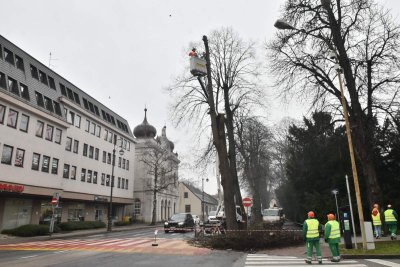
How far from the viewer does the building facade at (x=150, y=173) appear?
194 ft

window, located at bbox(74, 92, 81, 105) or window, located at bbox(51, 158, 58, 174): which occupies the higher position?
window, located at bbox(74, 92, 81, 105)

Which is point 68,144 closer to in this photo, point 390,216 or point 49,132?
point 49,132

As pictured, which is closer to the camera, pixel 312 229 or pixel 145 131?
pixel 312 229

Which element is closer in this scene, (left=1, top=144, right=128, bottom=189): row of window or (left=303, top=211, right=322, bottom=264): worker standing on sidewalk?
→ (left=303, top=211, right=322, bottom=264): worker standing on sidewalk

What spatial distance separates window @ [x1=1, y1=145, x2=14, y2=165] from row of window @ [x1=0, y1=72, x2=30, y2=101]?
468 cm

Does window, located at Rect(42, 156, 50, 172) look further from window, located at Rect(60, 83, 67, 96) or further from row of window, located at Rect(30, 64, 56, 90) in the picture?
window, located at Rect(60, 83, 67, 96)

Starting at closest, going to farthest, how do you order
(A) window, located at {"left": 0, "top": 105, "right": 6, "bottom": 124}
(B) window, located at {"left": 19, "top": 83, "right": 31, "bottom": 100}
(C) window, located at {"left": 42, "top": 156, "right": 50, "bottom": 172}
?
(A) window, located at {"left": 0, "top": 105, "right": 6, "bottom": 124}, (B) window, located at {"left": 19, "top": 83, "right": 31, "bottom": 100}, (C) window, located at {"left": 42, "top": 156, "right": 50, "bottom": 172}

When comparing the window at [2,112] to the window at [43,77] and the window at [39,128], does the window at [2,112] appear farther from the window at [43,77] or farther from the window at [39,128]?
the window at [43,77]

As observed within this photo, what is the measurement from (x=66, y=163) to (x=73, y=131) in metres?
3.94

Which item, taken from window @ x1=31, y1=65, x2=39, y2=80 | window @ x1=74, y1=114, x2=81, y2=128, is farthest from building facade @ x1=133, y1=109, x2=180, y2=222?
window @ x1=31, y1=65, x2=39, y2=80

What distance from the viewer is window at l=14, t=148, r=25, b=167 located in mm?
28781

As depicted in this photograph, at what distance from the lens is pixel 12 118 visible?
2869 centimetres

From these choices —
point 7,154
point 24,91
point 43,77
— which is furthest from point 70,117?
point 7,154

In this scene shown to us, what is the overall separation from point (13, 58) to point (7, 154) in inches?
338
